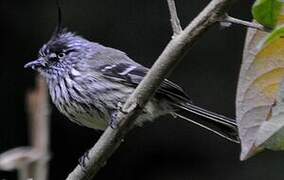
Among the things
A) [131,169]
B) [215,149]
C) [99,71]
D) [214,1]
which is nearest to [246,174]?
[215,149]

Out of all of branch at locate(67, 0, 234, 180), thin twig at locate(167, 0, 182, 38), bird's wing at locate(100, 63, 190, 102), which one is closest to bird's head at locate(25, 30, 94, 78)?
bird's wing at locate(100, 63, 190, 102)

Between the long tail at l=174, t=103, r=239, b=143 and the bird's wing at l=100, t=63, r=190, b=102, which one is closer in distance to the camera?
the long tail at l=174, t=103, r=239, b=143

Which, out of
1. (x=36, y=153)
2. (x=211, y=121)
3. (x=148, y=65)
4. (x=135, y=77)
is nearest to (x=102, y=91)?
(x=135, y=77)

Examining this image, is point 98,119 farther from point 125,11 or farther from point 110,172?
point 110,172

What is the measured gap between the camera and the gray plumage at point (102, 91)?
9.20 ft

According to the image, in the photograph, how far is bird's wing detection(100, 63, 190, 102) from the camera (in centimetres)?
277

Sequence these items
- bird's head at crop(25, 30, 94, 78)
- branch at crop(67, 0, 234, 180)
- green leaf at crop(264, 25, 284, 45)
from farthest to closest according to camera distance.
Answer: bird's head at crop(25, 30, 94, 78) → branch at crop(67, 0, 234, 180) → green leaf at crop(264, 25, 284, 45)

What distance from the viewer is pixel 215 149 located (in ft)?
14.8

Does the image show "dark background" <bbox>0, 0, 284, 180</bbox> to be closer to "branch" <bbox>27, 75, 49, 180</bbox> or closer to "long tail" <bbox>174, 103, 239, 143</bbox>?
"long tail" <bbox>174, 103, 239, 143</bbox>

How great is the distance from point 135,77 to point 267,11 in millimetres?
2064

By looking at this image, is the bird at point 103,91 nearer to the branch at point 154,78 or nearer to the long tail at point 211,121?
the long tail at point 211,121

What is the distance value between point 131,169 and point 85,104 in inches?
74.9

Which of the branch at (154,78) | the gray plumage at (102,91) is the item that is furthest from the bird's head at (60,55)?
the branch at (154,78)

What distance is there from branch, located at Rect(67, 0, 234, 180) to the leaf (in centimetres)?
22
